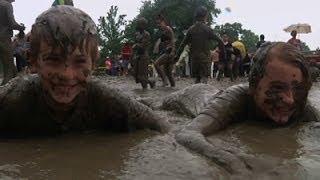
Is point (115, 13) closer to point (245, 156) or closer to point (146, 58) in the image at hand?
point (146, 58)

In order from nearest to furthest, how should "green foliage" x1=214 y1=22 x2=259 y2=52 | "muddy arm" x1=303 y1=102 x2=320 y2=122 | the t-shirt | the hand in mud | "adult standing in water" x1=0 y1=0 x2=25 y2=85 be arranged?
the hand in mud, the t-shirt, "muddy arm" x1=303 y1=102 x2=320 y2=122, "adult standing in water" x1=0 y1=0 x2=25 y2=85, "green foliage" x1=214 y1=22 x2=259 y2=52

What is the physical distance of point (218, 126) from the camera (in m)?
3.84

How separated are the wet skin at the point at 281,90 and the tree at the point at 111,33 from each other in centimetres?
4262

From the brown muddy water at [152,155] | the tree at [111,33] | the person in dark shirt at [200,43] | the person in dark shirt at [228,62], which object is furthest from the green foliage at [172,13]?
the brown muddy water at [152,155]

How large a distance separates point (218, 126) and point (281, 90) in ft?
1.61

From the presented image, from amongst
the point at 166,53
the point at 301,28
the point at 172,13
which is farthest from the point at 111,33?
the point at 166,53

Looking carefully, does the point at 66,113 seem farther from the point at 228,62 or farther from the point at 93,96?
→ the point at 228,62

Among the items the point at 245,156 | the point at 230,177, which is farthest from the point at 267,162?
the point at 230,177

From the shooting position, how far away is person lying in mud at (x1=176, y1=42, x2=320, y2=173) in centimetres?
370

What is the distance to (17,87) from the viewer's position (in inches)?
145

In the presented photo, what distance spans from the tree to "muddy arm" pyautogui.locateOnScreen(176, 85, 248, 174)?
139 feet

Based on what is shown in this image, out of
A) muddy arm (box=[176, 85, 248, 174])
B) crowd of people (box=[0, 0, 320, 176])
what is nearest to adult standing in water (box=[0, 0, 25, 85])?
crowd of people (box=[0, 0, 320, 176])

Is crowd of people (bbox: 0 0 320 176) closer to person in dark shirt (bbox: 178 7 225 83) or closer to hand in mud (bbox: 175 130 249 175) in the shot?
hand in mud (bbox: 175 130 249 175)

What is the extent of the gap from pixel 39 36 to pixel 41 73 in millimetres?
220
